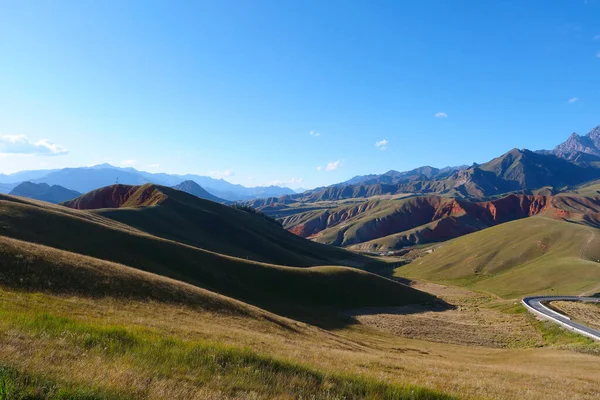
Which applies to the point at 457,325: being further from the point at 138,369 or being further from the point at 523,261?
the point at 523,261

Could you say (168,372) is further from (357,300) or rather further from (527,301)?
(527,301)

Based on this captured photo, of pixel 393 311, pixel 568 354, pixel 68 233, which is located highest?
pixel 68 233

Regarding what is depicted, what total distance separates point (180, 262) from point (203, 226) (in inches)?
3705

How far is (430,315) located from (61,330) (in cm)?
8072

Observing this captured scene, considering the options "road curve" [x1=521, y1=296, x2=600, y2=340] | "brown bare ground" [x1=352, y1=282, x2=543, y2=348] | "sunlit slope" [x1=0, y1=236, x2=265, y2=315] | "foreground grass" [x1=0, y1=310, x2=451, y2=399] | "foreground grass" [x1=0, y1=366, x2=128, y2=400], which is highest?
"foreground grass" [x1=0, y1=366, x2=128, y2=400]

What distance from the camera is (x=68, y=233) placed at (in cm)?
6331

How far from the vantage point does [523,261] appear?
15312cm

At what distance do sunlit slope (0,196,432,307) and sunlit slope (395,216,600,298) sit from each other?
207ft

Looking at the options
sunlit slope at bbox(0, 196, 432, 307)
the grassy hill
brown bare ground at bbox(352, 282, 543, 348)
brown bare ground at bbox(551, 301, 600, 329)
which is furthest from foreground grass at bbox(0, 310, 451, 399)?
brown bare ground at bbox(551, 301, 600, 329)

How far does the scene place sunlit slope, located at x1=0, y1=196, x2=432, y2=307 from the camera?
60.3 metres

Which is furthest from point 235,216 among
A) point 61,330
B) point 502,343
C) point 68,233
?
point 61,330

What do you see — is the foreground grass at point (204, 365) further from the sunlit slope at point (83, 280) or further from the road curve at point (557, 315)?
the road curve at point (557, 315)

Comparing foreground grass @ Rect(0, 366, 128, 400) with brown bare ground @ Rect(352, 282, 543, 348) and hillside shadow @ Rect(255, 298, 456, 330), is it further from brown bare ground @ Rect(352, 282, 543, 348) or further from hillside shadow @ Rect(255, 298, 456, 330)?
brown bare ground @ Rect(352, 282, 543, 348)

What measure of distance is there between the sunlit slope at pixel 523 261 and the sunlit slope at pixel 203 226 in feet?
178
